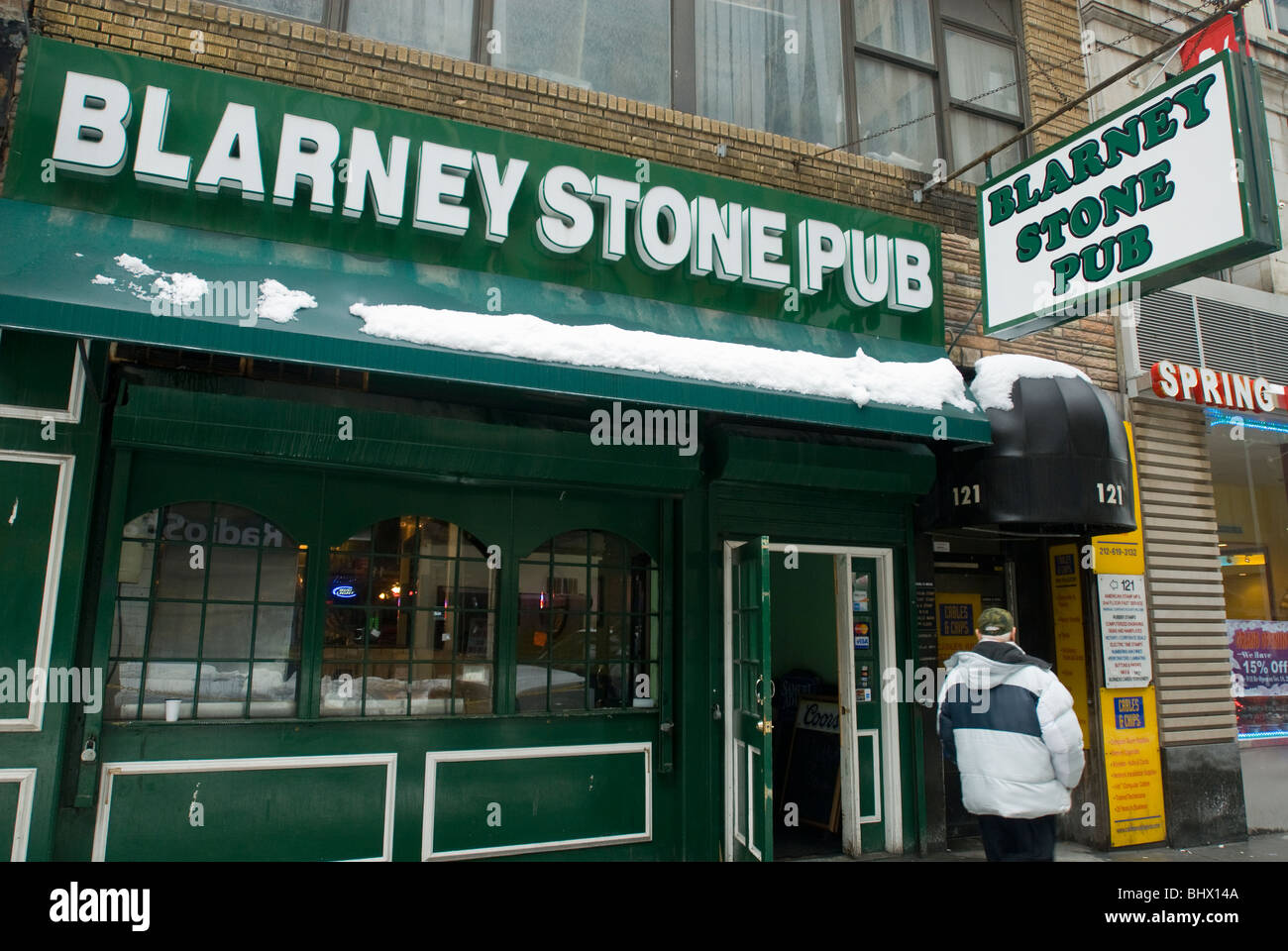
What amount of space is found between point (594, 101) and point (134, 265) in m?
3.68

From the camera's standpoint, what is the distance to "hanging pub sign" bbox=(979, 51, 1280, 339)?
17.7ft

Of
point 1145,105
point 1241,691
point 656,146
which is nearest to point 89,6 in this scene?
point 656,146

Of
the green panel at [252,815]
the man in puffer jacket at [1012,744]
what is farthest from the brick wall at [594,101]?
the green panel at [252,815]

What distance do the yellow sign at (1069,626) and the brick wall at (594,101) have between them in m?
1.84

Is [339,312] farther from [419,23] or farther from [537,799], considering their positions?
[537,799]

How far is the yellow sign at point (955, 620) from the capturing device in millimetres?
8219

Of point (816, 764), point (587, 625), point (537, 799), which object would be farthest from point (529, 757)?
point (816, 764)

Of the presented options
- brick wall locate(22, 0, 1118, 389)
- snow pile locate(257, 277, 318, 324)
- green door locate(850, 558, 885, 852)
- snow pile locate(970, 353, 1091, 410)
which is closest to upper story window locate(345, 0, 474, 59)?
brick wall locate(22, 0, 1118, 389)

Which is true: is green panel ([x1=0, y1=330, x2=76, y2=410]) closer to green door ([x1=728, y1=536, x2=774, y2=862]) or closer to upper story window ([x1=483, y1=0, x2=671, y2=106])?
upper story window ([x1=483, y1=0, x2=671, y2=106])

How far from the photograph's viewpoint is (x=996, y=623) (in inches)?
193

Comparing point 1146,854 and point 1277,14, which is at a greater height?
point 1277,14

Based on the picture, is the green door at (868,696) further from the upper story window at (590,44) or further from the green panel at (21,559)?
the green panel at (21,559)

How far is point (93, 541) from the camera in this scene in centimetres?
523

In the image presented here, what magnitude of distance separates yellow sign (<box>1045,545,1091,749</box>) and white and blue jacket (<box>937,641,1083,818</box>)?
3.53 meters
